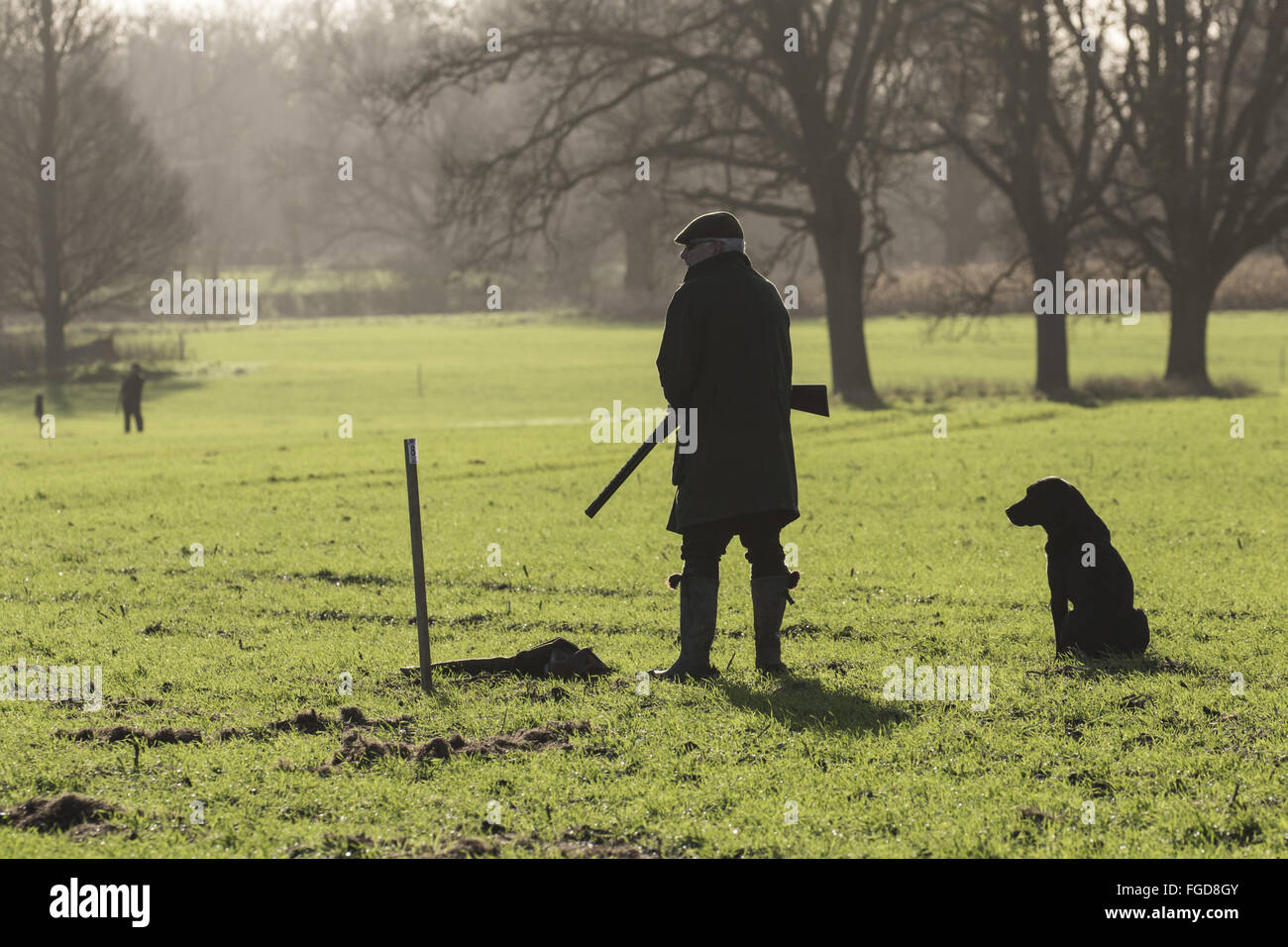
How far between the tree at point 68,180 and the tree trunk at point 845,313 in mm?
28995

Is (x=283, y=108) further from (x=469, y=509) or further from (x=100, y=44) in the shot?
(x=469, y=509)

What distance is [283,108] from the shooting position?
4862 inches

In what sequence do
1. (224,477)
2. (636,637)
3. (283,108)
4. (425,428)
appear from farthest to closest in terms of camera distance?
1. (283,108)
2. (425,428)
3. (224,477)
4. (636,637)

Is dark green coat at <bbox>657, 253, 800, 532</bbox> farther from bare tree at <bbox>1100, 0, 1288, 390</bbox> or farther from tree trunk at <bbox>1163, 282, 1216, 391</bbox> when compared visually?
tree trunk at <bbox>1163, 282, 1216, 391</bbox>

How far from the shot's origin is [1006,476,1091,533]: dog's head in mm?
7871

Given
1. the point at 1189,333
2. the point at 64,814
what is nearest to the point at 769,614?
the point at 64,814

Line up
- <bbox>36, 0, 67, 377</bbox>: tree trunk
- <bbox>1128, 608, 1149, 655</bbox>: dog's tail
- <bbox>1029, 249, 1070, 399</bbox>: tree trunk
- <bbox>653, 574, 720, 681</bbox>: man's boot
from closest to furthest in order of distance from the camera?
Result: 1. <bbox>653, 574, 720, 681</bbox>: man's boot
2. <bbox>1128, 608, 1149, 655</bbox>: dog's tail
3. <bbox>1029, 249, 1070, 399</bbox>: tree trunk
4. <bbox>36, 0, 67, 377</bbox>: tree trunk

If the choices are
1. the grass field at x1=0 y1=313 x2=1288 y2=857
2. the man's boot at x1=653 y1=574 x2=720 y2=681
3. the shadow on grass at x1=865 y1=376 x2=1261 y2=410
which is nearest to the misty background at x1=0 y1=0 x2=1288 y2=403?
the shadow on grass at x1=865 y1=376 x2=1261 y2=410

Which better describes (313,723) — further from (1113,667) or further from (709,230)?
(1113,667)

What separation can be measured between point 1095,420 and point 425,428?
1347 centimetres

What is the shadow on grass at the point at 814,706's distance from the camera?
675 centimetres

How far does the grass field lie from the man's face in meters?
2.18
